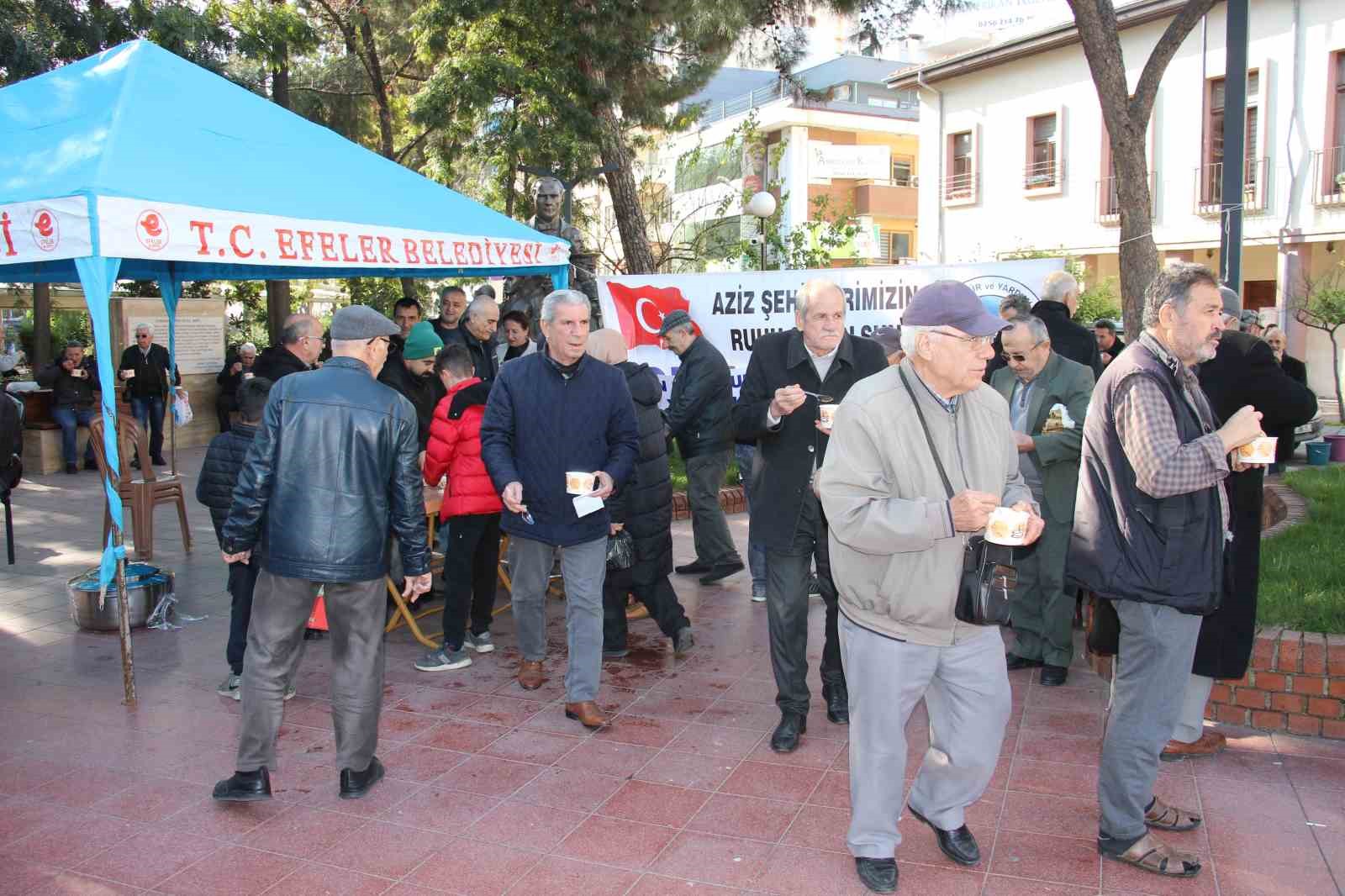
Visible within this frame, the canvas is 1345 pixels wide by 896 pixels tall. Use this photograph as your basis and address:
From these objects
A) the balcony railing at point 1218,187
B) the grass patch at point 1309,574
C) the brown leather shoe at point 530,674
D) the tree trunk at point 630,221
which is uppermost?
the balcony railing at point 1218,187

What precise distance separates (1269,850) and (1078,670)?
1841 millimetres

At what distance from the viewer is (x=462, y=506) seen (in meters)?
5.47

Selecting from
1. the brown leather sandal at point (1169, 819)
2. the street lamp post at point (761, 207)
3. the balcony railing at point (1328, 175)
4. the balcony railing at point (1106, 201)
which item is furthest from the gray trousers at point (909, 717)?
the balcony railing at point (1106, 201)

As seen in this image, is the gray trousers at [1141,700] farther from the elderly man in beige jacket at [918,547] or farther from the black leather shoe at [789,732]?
the black leather shoe at [789,732]

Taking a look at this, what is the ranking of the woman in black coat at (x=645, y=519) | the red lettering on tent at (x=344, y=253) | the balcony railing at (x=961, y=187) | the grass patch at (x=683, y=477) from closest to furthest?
the woman in black coat at (x=645, y=519) < the red lettering on tent at (x=344, y=253) < the grass patch at (x=683, y=477) < the balcony railing at (x=961, y=187)

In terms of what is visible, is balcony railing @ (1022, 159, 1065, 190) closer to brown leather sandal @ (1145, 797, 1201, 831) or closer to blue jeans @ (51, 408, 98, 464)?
blue jeans @ (51, 408, 98, 464)

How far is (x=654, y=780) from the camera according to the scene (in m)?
4.18

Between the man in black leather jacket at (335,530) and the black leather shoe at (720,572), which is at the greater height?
the man in black leather jacket at (335,530)

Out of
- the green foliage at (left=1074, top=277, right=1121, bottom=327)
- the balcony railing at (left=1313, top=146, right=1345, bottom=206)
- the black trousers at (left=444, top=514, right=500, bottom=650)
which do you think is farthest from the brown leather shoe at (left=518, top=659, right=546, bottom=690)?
the balcony railing at (left=1313, top=146, right=1345, bottom=206)

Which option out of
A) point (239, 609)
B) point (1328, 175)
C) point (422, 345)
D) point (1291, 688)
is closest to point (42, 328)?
point (422, 345)

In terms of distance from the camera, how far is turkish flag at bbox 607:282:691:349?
9094mm

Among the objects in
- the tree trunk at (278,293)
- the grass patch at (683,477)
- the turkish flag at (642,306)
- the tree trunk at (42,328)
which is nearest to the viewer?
the turkish flag at (642,306)

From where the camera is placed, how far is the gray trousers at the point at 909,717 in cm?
320

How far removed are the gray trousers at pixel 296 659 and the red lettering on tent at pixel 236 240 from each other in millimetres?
2093
